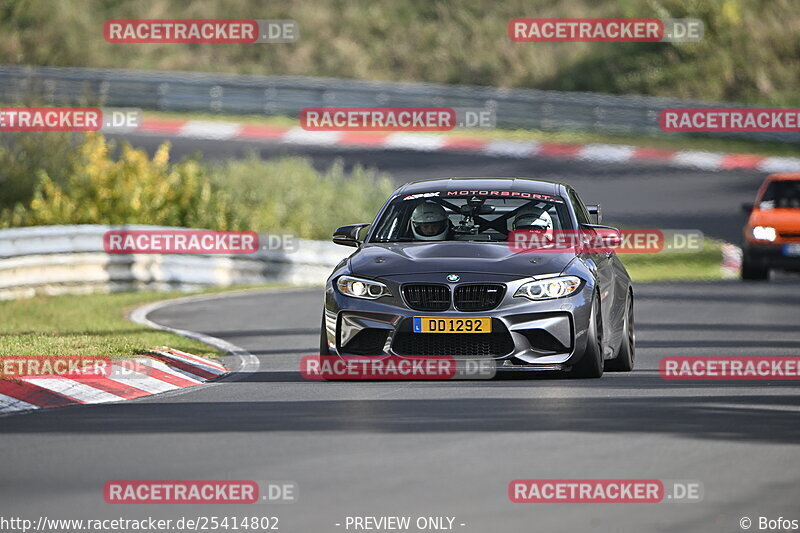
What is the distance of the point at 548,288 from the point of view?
12289mm

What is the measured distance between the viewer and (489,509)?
26.0 feet

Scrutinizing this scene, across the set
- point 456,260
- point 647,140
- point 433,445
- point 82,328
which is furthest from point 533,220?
point 647,140

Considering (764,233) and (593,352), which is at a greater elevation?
(764,233)

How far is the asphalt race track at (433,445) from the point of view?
7.95m

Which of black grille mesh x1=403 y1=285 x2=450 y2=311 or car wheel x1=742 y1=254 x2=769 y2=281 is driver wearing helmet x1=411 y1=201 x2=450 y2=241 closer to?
black grille mesh x1=403 y1=285 x2=450 y2=311

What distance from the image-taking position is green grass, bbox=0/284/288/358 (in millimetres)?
14562

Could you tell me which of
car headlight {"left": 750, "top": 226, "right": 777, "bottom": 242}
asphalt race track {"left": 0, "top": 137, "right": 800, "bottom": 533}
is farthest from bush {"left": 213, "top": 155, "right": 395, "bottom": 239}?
asphalt race track {"left": 0, "top": 137, "right": 800, "bottom": 533}

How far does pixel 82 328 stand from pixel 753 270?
11345 mm

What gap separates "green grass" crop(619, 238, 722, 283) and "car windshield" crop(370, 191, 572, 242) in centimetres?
1421

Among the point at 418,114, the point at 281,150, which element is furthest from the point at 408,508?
the point at 418,114

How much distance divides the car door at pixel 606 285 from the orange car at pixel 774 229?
10762 mm

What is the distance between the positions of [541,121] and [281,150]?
6319 millimetres

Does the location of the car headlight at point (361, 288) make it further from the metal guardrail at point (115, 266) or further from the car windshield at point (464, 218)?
the metal guardrail at point (115, 266)

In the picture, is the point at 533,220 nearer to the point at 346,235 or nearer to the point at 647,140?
the point at 346,235
